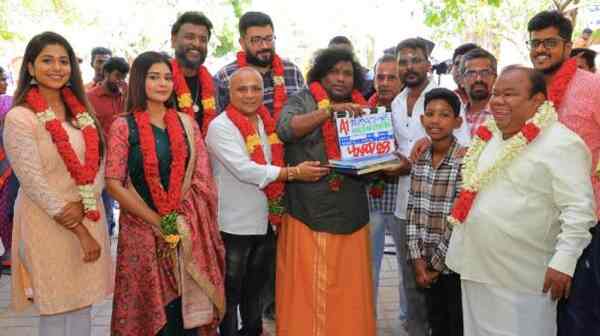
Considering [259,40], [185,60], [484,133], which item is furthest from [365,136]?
[185,60]

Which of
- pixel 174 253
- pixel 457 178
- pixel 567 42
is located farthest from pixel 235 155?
pixel 567 42

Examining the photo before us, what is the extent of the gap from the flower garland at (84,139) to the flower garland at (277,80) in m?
1.46

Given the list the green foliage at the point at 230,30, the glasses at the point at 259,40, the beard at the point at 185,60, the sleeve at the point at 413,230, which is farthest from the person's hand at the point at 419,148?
the green foliage at the point at 230,30

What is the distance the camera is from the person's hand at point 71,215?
324 cm

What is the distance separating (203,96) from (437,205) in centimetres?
202

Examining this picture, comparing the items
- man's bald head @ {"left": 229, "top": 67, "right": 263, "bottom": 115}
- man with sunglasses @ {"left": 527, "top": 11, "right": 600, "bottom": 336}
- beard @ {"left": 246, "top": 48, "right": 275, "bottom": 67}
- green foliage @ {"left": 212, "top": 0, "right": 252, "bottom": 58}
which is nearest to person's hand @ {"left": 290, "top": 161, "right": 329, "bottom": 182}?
man's bald head @ {"left": 229, "top": 67, "right": 263, "bottom": 115}

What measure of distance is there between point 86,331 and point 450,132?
2611mm

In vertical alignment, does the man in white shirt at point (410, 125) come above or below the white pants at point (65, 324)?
above

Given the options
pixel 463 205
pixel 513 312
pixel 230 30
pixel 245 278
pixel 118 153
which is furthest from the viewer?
pixel 230 30

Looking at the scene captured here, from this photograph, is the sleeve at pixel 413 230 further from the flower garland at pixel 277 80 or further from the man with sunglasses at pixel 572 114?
the flower garland at pixel 277 80

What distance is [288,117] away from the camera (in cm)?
379

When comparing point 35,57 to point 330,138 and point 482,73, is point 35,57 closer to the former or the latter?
point 330,138

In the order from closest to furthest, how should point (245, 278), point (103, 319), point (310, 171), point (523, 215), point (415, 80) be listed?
point (523, 215) < point (310, 171) < point (245, 278) < point (415, 80) < point (103, 319)

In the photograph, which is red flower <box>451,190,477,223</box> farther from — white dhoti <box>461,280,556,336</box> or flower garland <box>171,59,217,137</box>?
flower garland <box>171,59,217,137</box>
